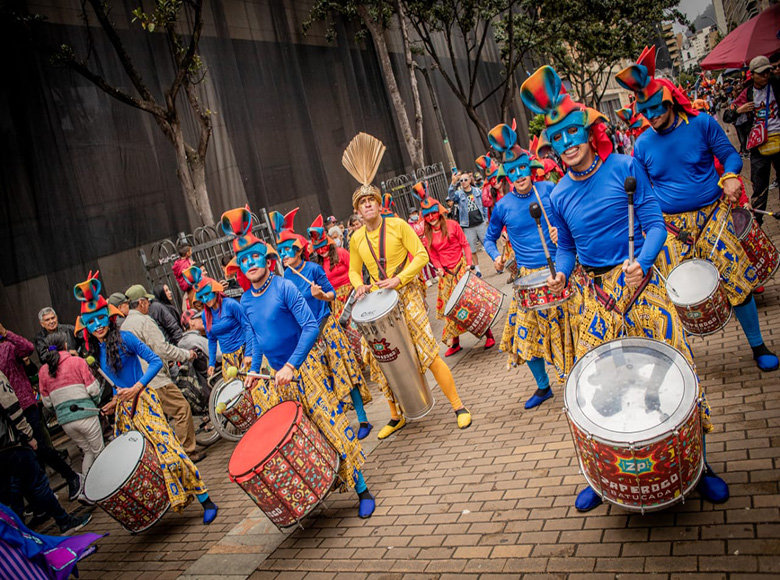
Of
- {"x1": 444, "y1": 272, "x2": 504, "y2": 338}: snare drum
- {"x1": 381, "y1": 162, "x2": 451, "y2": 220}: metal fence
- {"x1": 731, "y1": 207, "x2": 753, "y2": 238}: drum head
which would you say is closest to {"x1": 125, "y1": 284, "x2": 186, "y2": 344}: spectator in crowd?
{"x1": 444, "y1": 272, "x2": 504, "y2": 338}: snare drum

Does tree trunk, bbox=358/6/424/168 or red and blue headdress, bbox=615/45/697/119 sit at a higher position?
tree trunk, bbox=358/6/424/168

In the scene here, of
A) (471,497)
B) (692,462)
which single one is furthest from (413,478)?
(692,462)

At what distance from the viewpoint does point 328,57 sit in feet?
63.4

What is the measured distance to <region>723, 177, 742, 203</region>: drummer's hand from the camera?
4.35 metres

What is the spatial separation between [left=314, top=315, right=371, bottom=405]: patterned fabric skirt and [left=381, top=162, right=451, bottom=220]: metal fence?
11076mm

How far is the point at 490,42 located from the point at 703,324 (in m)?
32.7

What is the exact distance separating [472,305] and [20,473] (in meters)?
4.90

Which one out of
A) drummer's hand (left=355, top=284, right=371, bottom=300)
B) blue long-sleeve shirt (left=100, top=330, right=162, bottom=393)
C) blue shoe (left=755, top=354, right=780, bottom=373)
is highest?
drummer's hand (left=355, top=284, right=371, bottom=300)

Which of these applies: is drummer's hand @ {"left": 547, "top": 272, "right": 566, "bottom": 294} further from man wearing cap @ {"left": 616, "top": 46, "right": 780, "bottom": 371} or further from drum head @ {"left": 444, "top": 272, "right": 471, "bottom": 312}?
drum head @ {"left": 444, "top": 272, "right": 471, "bottom": 312}

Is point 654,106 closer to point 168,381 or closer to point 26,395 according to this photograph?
point 168,381

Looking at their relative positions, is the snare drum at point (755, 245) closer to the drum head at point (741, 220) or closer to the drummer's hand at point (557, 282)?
the drum head at point (741, 220)

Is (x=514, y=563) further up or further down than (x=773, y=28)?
further down

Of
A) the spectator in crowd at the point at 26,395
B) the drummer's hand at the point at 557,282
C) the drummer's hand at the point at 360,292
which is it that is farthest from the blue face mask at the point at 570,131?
the spectator in crowd at the point at 26,395

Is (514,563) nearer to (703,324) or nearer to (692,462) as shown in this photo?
(692,462)
